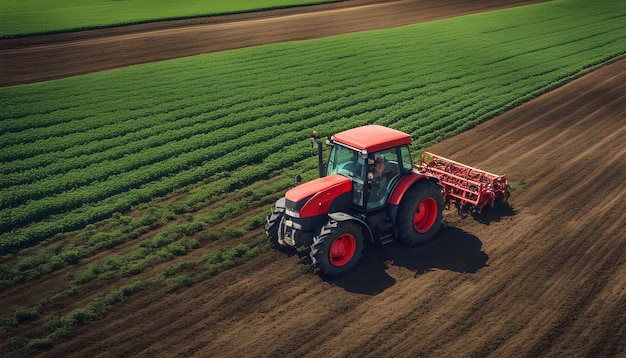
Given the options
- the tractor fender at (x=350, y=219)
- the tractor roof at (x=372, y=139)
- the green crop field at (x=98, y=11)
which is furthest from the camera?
the green crop field at (x=98, y=11)

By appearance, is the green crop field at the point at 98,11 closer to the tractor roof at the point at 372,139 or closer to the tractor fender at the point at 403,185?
the tractor roof at the point at 372,139

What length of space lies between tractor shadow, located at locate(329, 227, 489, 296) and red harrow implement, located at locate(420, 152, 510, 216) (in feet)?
3.85

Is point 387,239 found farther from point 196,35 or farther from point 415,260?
point 196,35

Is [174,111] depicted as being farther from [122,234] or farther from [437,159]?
[437,159]

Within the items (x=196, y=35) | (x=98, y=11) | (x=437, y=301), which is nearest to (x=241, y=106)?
(x=196, y=35)

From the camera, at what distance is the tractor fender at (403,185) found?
41.1ft

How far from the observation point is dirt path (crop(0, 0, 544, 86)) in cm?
2667

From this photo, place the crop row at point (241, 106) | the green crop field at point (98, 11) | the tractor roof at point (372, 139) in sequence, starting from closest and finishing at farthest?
the tractor roof at point (372, 139), the crop row at point (241, 106), the green crop field at point (98, 11)

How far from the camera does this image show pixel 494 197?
47.4 ft

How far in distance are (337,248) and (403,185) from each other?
196 cm

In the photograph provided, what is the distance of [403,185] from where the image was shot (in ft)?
41.6

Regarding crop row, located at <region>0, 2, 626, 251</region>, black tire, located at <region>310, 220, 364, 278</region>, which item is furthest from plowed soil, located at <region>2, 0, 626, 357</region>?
crop row, located at <region>0, 2, 626, 251</region>

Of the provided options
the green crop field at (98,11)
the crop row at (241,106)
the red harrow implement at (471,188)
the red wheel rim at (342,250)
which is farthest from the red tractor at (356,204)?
the green crop field at (98,11)

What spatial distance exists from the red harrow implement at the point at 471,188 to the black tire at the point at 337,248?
3.00 m
